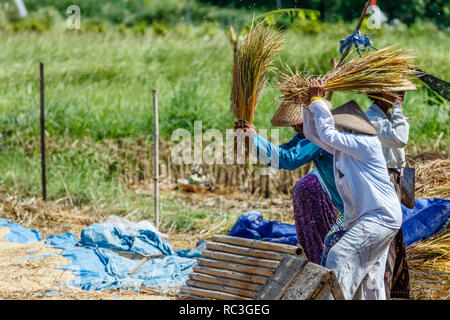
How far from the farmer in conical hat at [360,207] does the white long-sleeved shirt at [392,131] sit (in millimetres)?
610

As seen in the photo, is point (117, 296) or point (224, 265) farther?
point (117, 296)

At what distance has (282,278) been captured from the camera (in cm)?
321

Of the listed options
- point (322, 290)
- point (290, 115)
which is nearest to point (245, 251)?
point (322, 290)

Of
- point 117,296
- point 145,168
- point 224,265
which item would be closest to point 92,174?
point 145,168

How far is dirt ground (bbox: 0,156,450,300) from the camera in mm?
4355

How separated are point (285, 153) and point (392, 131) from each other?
0.72 meters

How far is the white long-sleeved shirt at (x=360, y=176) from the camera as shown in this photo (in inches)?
126

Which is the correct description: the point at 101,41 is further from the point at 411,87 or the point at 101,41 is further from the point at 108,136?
the point at 411,87

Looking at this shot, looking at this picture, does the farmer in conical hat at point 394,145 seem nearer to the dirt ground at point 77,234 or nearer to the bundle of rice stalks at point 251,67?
the dirt ground at point 77,234

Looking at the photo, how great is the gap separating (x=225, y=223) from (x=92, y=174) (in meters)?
2.27

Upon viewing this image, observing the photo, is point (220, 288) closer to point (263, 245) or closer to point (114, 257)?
point (263, 245)

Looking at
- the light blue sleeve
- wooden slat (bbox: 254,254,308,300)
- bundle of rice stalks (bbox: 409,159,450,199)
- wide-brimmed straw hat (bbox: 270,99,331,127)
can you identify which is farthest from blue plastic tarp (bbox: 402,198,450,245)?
wooden slat (bbox: 254,254,308,300)

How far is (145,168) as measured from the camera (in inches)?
332

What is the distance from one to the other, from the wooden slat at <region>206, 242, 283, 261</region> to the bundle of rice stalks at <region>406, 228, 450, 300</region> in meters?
1.30
